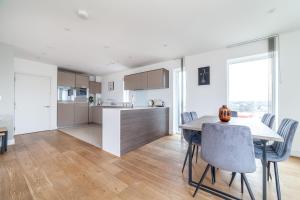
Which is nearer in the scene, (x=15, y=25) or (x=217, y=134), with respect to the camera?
(x=217, y=134)

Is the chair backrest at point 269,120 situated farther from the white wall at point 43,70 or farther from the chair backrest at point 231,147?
the white wall at point 43,70

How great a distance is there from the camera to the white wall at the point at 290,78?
2629 mm

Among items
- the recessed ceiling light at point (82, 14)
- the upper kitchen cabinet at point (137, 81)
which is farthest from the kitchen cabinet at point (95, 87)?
the recessed ceiling light at point (82, 14)

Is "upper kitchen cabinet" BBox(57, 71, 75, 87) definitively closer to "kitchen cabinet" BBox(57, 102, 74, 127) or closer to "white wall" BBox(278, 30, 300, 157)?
"kitchen cabinet" BBox(57, 102, 74, 127)

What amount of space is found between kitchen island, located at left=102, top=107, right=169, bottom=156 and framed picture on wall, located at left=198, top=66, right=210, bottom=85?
1633 millimetres

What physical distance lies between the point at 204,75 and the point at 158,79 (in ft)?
4.56

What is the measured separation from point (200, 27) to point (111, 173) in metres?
3.04

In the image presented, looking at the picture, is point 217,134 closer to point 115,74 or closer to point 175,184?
point 175,184

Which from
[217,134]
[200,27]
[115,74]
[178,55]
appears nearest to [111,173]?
[217,134]

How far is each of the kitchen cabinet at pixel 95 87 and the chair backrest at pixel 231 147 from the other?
20.6 feet

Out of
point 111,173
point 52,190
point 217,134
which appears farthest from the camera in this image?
point 111,173

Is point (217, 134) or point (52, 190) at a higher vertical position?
point (217, 134)

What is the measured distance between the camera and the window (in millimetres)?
2986

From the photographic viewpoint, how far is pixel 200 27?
2.47m
